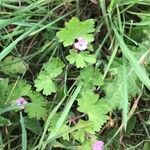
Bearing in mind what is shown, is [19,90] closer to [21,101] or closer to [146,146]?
[21,101]

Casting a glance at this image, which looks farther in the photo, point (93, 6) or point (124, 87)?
point (93, 6)

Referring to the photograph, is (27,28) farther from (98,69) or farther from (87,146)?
(87,146)

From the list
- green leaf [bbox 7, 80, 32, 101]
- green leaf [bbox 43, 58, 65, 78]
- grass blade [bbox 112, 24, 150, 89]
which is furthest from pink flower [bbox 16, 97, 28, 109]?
grass blade [bbox 112, 24, 150, 89]

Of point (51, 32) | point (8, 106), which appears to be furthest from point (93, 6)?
point (8, 106)

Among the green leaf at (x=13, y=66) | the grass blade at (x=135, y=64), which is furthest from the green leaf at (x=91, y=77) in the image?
the green leaf at (x=13, y=66)

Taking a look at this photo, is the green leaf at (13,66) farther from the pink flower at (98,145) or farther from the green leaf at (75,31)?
the pink flower at (98,145)

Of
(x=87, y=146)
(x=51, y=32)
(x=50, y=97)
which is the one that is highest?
(x=51, y=32)

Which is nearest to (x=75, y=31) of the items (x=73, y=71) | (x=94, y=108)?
(x=73, y=71)
